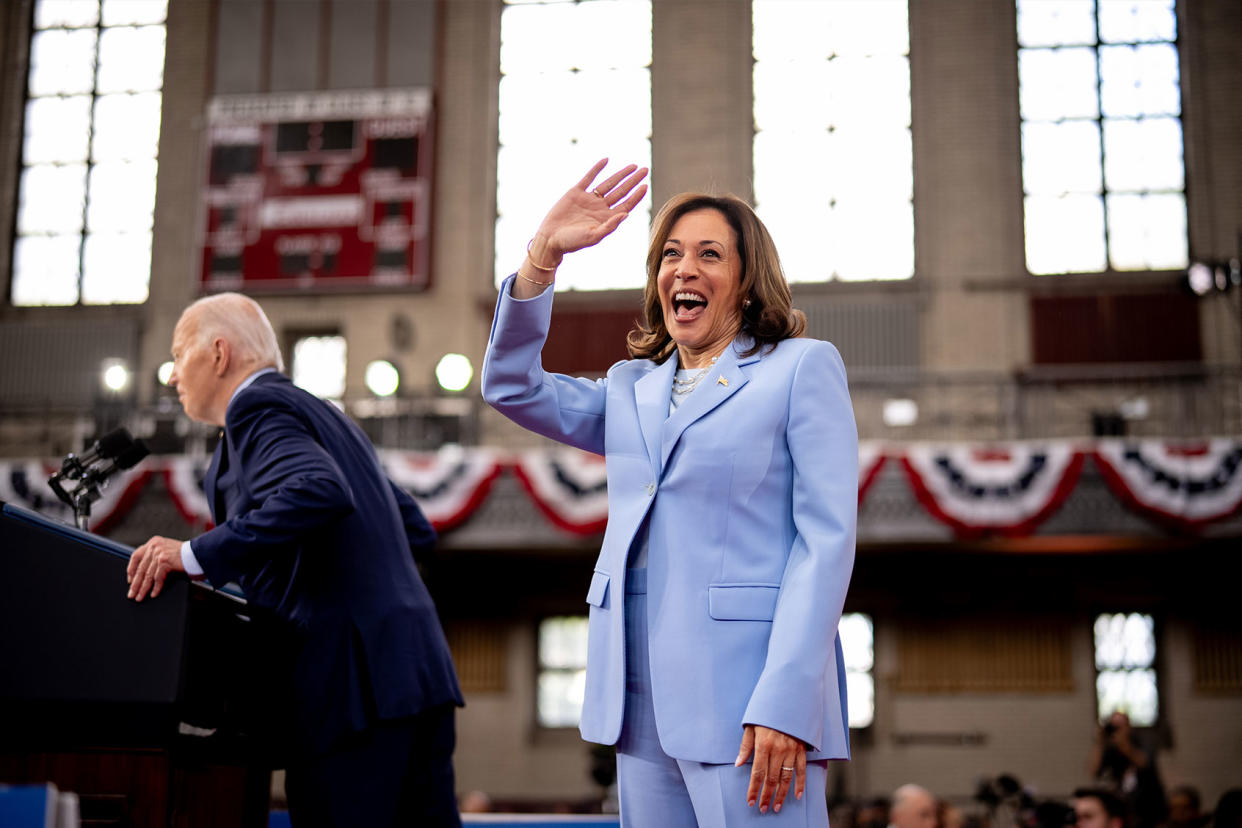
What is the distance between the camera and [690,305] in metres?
2.13

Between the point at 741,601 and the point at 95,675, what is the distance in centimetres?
117

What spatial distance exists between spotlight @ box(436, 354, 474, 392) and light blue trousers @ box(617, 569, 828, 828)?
454 inches

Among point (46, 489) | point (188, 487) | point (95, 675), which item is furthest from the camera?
point (46, 489)

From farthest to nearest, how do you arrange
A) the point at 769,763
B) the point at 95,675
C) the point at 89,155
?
the point at 89,155 < the point at 95,675 < the point at 769,763

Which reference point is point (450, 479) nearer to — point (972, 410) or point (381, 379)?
point (381, 379)

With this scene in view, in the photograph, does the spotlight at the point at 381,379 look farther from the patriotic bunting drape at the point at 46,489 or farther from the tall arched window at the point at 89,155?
the tall arched window at the point at 89,155

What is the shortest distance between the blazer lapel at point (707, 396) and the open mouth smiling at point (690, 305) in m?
0.08

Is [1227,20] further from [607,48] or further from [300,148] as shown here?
[300,148]

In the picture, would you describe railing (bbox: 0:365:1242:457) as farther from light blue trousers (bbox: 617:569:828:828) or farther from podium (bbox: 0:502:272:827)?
light blue trousers (bbox: 617:569:828:828)

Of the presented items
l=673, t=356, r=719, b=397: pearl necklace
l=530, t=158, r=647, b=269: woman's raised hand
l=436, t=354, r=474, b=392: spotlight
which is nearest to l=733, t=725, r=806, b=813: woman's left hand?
l=673, t=356, r=719, b=397: pearl necklace

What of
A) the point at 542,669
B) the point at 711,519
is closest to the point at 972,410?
the point at 542,669

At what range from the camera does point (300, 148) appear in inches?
591

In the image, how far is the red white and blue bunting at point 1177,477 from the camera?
11000 mm

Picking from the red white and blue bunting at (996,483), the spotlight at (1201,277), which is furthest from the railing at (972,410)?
the red white and blue bunting at (996,483)
